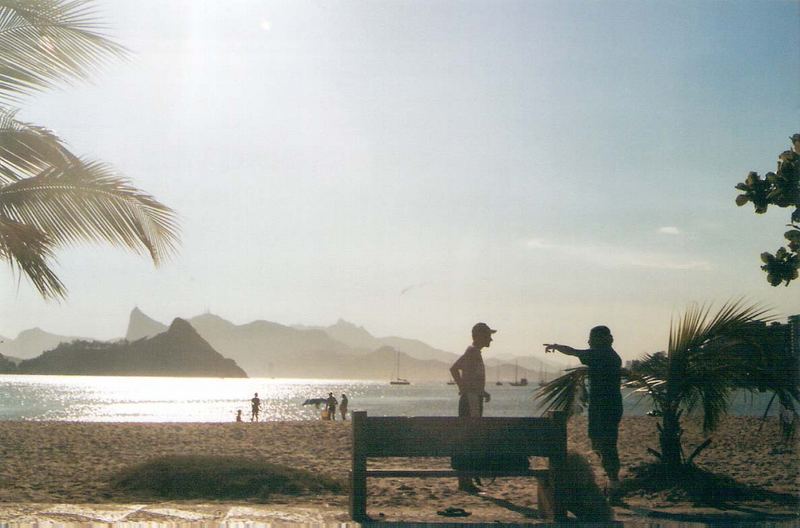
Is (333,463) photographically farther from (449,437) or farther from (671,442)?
(449,437)

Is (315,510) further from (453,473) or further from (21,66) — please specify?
(21,66)

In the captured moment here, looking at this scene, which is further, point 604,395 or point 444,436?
point 604,395

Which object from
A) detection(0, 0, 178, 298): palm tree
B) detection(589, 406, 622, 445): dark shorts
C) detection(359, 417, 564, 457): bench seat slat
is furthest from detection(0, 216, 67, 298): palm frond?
detection(589, 406, 622, 445): dark shorts

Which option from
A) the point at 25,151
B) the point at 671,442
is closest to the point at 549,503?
the point at 671,442

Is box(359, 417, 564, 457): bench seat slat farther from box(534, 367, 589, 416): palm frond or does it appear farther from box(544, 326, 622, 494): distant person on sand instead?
box(534, 367, 589, 416): palm frond

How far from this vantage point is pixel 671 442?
8609 millimetres

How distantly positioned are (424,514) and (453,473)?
926 mm

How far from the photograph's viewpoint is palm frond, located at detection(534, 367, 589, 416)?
27.6ft

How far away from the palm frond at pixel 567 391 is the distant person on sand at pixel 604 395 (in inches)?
42.4

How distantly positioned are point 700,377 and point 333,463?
5794 millimetres

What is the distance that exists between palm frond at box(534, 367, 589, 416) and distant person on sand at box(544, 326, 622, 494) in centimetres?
108

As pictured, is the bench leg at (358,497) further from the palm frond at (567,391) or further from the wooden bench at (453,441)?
the palm frond at (567,391)

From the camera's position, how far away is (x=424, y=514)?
655cm

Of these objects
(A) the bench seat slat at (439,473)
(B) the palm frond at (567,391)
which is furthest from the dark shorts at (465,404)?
(A) the bench seat slat at (439,473)
